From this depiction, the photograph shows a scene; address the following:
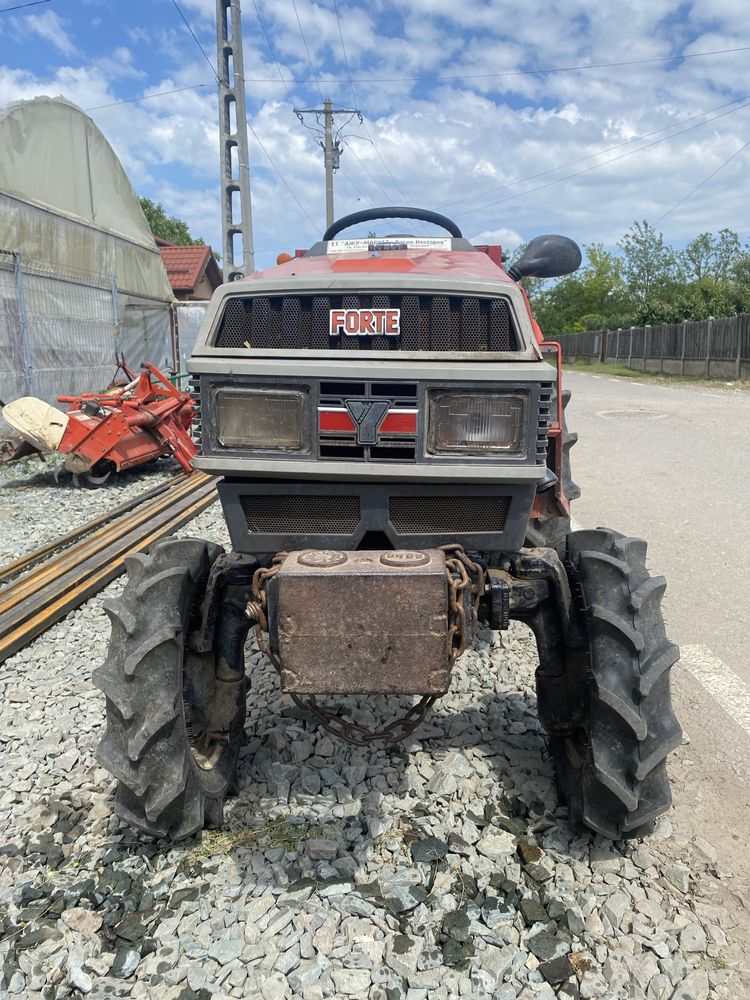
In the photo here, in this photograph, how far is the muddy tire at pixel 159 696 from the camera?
2602mm

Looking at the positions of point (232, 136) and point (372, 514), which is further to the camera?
point (232, 136)

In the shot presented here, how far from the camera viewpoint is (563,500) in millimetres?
4207

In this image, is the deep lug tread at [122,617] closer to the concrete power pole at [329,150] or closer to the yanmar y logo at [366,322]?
the yanmar y logo at [366,322]

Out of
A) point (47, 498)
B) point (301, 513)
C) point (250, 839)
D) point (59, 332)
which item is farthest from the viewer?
point (59, 332)

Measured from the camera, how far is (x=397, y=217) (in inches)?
163

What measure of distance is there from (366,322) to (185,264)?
3343 cm

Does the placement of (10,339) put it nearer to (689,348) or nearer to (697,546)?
(697,546)

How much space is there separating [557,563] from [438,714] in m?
1.27

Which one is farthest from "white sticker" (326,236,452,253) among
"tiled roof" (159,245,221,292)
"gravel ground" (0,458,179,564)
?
"tiled roof" (159,245,221,292)

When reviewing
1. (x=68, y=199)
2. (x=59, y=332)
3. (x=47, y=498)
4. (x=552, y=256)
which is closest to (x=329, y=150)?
(x=68, y=199)

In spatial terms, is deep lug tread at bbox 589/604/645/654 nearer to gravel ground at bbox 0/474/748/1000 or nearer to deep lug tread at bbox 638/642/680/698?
deep lug tread at bbox 638/642/680/698

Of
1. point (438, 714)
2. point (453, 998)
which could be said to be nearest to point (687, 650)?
point (438, 714)

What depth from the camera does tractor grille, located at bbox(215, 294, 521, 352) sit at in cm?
256

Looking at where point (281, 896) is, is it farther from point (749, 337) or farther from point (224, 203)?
point (749, 337)
